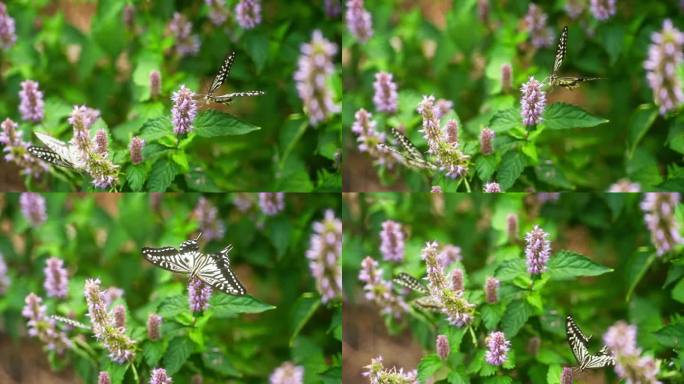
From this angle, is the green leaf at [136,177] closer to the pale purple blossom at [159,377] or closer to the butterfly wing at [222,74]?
the butterfly wing at [222,74]

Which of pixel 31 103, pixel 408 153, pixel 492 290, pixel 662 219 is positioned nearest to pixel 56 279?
pixel 31 103

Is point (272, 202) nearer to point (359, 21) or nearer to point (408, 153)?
point (408, 153)

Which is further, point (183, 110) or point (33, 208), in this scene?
point (33, 208)

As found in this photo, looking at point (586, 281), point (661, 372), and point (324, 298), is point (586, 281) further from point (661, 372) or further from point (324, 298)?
point (324, 298)

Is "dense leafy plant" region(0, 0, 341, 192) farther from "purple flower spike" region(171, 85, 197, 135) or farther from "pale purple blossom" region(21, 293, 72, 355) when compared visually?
"pale purple blossom" region(21, 293, 72, 355)

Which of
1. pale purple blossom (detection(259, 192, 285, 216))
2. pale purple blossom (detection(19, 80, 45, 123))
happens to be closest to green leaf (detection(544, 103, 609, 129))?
pale purple blossom (detection(259, 192, 285, 216))

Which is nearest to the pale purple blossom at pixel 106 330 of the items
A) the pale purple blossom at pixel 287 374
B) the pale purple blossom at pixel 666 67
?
the pale purple blossom at pixel 287 374

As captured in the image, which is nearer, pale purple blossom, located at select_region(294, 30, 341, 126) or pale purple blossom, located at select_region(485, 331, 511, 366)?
pale purple blossom, located at select_region(485, 331, 511, 366)
